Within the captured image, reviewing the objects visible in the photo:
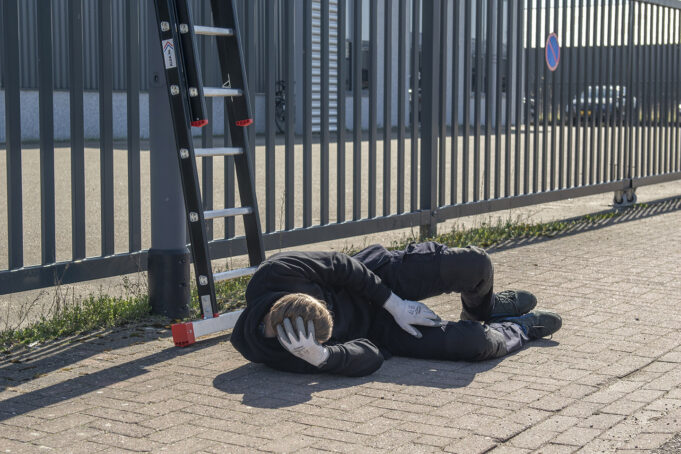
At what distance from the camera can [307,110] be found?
7281 mm

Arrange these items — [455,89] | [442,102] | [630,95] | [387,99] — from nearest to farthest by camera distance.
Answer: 1. [387,99]
2. [442,102]
3. [455,89]
4. [630,95]

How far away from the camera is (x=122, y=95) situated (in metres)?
6.19

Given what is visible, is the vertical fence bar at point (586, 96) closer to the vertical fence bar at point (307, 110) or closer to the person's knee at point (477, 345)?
the vertical fence bar at point (307, 110)

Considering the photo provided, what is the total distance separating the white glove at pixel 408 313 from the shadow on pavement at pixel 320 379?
0.69 feet

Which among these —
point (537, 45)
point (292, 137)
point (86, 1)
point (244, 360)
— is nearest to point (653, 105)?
point (537, 45)

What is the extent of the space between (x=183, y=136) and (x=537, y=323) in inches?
84.7

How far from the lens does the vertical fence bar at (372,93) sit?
7.92m

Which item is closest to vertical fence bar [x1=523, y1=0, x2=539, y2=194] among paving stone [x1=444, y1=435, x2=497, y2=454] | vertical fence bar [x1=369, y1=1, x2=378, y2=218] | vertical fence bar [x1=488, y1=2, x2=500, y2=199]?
vertical fence bar [x1=488, y1=2, x2=500, y2=199]

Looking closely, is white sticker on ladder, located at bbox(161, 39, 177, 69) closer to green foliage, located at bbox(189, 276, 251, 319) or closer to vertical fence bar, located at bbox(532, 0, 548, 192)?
green foliage, located at bbox(189, 276, 251, 319)

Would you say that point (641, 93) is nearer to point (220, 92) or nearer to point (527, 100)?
point (527, 100)

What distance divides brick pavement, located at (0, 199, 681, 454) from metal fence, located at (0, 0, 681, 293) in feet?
3.24

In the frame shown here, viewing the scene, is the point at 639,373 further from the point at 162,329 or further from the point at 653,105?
the point at 653,105

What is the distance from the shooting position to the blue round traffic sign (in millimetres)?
10430

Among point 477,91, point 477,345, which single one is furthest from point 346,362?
point 477,91
